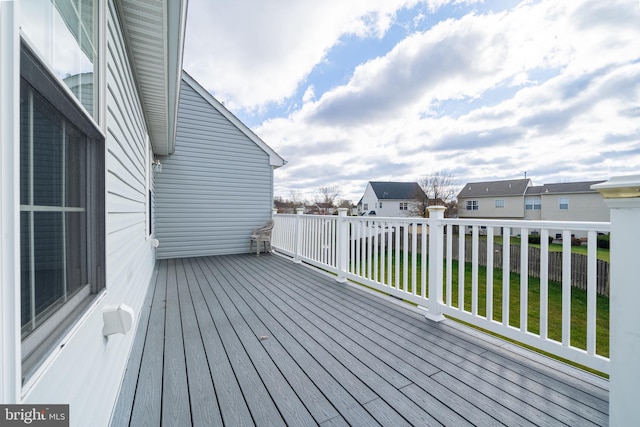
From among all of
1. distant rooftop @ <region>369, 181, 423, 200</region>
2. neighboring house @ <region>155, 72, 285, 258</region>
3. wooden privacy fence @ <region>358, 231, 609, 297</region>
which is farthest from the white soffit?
distant rooftop @ <region>369, 181, 423, 200</region>

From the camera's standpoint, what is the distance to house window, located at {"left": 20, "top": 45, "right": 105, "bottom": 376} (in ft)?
2.27

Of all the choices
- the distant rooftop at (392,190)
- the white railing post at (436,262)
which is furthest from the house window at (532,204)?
the white railing post at (436,262)

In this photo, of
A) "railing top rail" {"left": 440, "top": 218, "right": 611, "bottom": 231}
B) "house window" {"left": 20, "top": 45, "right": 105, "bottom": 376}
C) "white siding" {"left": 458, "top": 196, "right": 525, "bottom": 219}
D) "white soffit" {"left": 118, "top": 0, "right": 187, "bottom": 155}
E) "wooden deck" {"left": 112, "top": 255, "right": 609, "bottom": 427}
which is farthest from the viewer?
"white siding" {"left": 458, "top": 196, "right": 525, "bottom": 219}

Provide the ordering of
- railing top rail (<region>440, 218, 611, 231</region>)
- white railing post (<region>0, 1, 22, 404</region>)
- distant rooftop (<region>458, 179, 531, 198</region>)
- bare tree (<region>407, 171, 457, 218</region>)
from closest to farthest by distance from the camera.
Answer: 1. white railing post (<region>0, 1, 22, 404</region>)
2. railing top rail (<region>440, 218, 611, 231</region>)
3. bare tree (<region>407, 171, 457, 218</region>)
4. distant rooftop (<region>458, 179, 531, 198</region>)

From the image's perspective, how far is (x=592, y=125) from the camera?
1280 cm

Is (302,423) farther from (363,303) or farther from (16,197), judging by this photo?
(363,303)

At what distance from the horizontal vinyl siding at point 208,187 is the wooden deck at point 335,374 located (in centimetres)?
352

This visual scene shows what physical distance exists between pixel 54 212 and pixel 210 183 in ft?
19.4

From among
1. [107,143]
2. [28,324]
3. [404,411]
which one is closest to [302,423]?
[404,411]

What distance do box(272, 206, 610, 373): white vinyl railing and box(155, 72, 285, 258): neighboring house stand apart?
3.46 ft

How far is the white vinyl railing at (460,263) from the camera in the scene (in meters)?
1.76

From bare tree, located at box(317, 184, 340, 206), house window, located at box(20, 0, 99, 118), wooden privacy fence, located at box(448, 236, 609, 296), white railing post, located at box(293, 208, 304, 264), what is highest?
bare tree, located at box(317, 184, 340, 206)

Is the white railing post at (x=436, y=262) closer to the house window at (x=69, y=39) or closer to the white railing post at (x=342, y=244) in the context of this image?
the white railing post at (x=342, y=244)

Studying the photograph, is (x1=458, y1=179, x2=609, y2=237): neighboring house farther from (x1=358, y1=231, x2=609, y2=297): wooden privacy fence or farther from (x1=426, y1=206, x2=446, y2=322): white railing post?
(x1=426, y1=206, x2=446, y2=322): white railing post
